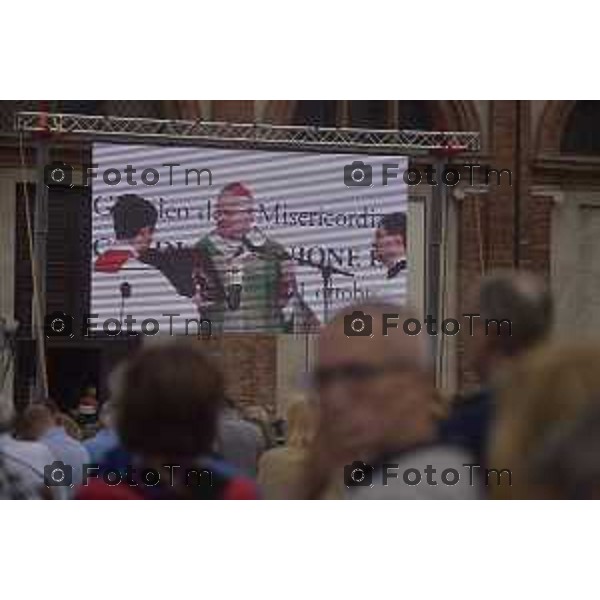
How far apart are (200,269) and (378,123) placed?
3.32 meters

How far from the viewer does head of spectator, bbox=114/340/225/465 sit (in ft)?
6.28

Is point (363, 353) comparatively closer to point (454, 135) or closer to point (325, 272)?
point (325, 272)

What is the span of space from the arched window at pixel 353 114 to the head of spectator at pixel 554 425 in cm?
761

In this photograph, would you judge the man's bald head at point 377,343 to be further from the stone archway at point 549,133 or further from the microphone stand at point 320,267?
the stone archway at point 549,133

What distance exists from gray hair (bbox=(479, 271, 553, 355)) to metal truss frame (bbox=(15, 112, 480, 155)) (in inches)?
179

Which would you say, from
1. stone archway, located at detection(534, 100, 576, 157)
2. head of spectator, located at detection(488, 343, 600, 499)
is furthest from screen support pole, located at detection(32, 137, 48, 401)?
stone archway, located at detection(534, 100, 576, 157)

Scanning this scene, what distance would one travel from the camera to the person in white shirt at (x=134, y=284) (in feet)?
21.4

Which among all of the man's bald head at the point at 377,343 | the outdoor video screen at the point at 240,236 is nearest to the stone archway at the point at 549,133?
the outdoor video screen at the point at 240,236

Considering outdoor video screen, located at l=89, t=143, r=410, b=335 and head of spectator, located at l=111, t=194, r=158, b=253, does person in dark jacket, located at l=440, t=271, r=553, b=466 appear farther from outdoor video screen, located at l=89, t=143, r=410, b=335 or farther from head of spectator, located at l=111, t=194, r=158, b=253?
head of spectator, located at l=111, t=194, r=158, b=253

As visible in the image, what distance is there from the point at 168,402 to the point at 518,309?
0.54m

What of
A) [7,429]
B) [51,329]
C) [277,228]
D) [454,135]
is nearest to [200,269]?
[277,228]

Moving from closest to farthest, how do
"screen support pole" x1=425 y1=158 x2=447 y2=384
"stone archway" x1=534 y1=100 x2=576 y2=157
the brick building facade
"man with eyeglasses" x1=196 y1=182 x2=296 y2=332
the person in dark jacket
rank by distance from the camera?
the person in dark jacket < "man with eyeglasses" x1=196 y1=182 x2=296 y2=332 < "screen support pole" x1=425 y1=158 x2=447 y2=384 < the brick building facade < "stone archway" x1=534 y1=100 x2=576 y2=157

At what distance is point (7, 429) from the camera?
4.29m

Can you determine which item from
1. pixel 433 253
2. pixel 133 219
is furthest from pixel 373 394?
pixel 433 253
